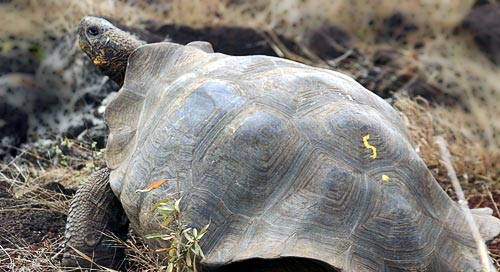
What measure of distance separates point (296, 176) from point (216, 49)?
4319 mm

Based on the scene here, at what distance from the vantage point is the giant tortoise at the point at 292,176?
2.16 m

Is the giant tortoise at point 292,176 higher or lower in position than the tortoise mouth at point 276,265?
higher

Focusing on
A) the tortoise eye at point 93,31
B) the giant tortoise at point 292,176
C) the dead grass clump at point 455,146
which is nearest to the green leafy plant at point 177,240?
the giant tortoise at point 292,176

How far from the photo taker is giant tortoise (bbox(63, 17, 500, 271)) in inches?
85.1

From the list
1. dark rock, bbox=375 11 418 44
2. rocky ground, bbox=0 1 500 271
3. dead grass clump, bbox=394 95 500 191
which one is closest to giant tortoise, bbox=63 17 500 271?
rocky ground, bbox=0 1 500 271

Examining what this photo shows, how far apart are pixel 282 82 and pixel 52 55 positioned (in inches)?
162

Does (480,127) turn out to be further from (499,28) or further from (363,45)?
(363,45)

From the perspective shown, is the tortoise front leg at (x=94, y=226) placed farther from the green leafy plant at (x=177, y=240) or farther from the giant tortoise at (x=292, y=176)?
the green leafy plant at (x=177, y=240)

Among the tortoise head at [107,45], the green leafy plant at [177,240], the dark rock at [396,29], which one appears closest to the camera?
the green leafy plant at [177,240]

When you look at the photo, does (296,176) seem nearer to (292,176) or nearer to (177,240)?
(292,176)

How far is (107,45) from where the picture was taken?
343 cm

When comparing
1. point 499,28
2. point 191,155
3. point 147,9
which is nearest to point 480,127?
point 499,28

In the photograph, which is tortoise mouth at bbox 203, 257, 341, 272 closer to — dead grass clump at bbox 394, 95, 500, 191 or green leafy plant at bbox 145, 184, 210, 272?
green leafy plant at bbox 145, 184, 210, 272

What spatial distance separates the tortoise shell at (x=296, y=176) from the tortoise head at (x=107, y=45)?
2.88 ft
